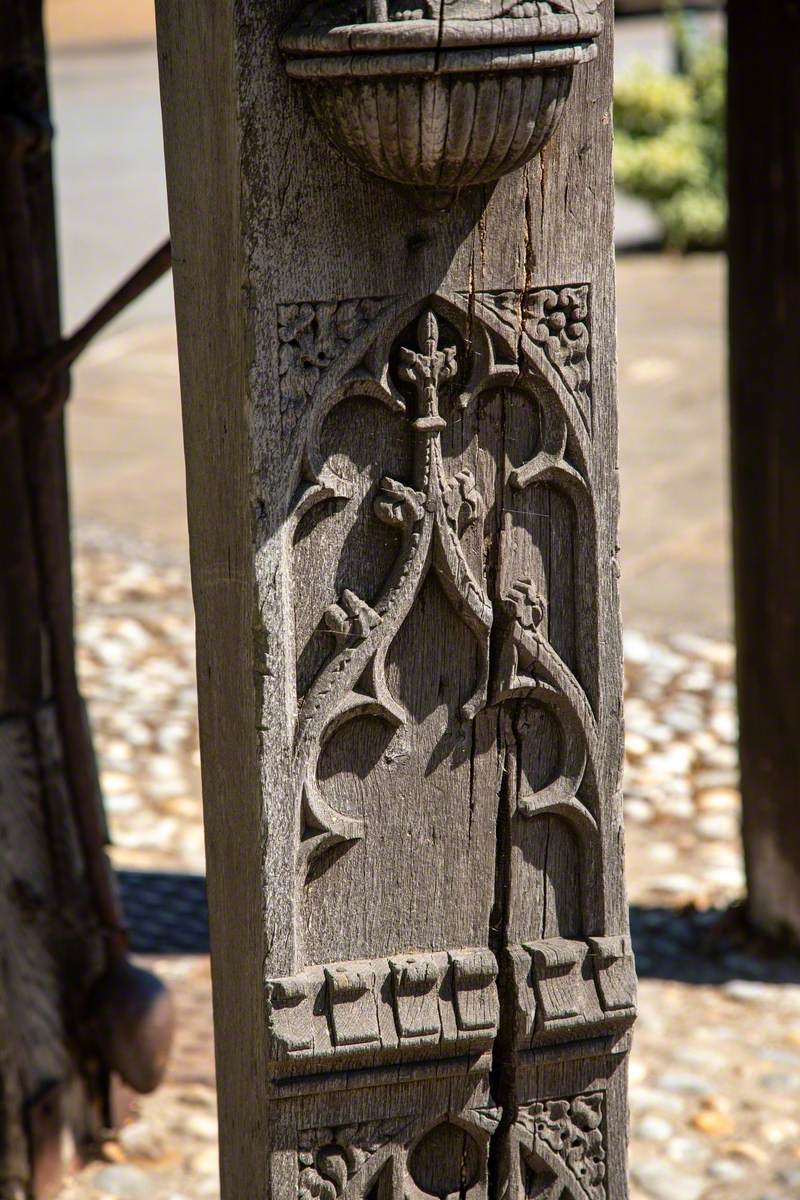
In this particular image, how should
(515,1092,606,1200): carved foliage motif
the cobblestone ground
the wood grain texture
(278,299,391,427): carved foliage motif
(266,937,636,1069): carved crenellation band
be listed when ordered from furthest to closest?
1. the cobblestone ground
2. the wood grain texture
3. (515,1092,606,1200): carved foliage motif
4. (266,937,636,1069): carved crenellation band
5. (278,299,391,427): carved foliage motif

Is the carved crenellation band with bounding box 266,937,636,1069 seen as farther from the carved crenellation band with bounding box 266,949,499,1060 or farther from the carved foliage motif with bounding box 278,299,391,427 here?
the carved foliage motif with bounding box 278,299,391,427

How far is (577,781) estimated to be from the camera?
5.11 ft

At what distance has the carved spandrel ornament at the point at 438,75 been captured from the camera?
128cm

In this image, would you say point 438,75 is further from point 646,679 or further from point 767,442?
point 646,679

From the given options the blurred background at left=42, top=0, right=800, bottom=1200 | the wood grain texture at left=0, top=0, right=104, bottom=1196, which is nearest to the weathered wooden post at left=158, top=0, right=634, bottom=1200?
the wood grain texture at left=0, top=0, right=104, bottom=1196

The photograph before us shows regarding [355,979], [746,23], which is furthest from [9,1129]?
[746,23]

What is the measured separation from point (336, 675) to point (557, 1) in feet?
2.00

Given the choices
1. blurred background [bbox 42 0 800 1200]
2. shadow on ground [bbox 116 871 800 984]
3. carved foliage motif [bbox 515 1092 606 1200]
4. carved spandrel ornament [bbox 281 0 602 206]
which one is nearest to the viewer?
carved spandrel ornament [bbox 281 0 602 206]

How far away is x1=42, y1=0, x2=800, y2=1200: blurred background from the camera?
307 centimetres

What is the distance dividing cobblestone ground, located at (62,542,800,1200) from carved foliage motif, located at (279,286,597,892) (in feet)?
5.52

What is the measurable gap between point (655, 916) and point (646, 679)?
134 cm

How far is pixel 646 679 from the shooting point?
16.8 ft

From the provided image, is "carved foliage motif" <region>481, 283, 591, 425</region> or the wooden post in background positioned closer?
"carved foliage motif" <region>481, 283, 591, 425</region>

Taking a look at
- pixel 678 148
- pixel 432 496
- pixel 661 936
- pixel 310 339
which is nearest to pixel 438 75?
pixel 310 339
